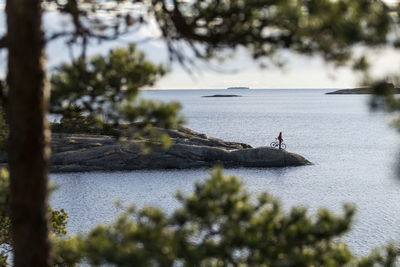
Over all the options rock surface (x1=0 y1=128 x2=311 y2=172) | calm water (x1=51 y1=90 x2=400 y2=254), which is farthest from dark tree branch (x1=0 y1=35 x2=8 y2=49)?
rock surface (x1=0 y1=128 x2=311 y2=172)

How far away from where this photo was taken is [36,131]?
571 cm

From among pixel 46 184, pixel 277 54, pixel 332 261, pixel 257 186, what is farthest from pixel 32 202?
pixel 257 186

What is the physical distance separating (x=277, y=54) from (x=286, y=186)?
35.7m

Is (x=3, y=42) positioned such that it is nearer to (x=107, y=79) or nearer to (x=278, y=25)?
(x=107, y=79)

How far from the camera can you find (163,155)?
4669 centimetres

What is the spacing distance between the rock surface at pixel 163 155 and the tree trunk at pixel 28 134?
36477 millimetres

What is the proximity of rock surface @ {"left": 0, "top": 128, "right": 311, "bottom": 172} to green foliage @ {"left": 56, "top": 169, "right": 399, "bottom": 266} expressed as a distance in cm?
3519

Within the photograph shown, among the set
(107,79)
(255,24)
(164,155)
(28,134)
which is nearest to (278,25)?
(255,24)

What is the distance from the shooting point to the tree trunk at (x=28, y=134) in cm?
564

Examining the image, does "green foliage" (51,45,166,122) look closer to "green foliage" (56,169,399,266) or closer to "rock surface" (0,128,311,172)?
"green foliage" (56,169,399,266)

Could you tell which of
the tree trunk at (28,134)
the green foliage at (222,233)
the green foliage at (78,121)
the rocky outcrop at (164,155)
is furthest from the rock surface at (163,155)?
the tree trunk at (28,134)

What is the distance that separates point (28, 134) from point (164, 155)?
4106 cm

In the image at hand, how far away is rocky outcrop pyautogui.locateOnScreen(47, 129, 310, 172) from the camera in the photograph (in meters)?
44.2

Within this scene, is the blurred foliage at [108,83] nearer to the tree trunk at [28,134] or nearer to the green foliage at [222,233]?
the green foliage at [222,233]
